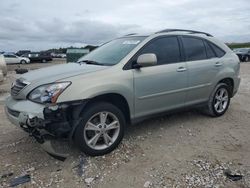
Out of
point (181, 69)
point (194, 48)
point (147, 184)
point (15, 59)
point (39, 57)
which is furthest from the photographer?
point (39, 57)

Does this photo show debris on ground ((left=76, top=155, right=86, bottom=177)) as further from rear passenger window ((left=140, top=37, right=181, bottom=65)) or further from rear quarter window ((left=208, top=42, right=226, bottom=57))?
rear quarter window ((left=208, top=42, right=226, bottom=57))

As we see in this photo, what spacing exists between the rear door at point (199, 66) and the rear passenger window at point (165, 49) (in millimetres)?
237

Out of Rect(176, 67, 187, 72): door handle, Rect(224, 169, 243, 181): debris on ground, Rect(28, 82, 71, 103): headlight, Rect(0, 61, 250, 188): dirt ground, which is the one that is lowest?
Rect(224, 169, 243, 181): debris on ground

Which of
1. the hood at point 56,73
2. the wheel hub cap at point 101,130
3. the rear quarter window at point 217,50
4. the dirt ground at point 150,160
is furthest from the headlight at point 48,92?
the rear quarter window at point 217,50

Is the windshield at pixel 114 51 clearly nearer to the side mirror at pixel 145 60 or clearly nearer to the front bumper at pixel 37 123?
the side mirror at pixel 145 60

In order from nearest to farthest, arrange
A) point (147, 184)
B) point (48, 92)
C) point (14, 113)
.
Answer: point (147, 184)
point (48, 92)
point (14, 113)

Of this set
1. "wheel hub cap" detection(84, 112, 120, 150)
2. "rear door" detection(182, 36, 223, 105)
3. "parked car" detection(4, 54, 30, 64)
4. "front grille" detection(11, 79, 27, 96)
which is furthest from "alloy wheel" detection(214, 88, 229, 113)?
"parked car" detection(4, 54, 30, 64)

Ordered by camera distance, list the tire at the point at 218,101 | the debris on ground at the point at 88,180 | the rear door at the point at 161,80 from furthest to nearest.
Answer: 1. the tire at the point at 218,101
2. the rear door at the point at 161,80
3. the debris on ground at the point at 88,180

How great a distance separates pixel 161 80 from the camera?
484 cm

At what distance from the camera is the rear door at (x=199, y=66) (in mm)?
5414

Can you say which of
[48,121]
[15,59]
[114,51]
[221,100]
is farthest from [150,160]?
[15,59]

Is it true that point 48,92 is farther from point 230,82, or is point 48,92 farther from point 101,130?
point 230,82

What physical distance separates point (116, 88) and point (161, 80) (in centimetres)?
91

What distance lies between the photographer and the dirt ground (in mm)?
3645
